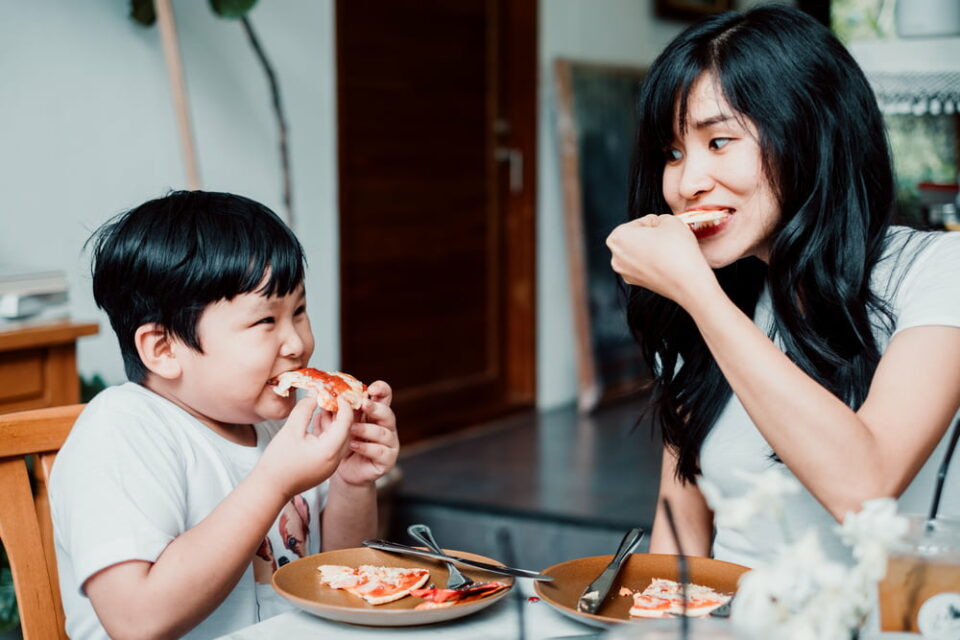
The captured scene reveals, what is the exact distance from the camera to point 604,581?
41.3 inches

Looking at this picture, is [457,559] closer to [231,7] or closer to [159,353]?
[159,353]

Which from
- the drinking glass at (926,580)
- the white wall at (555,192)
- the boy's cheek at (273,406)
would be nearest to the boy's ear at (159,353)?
the boy's cheek at (273,406)

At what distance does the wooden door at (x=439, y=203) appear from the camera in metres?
4.14

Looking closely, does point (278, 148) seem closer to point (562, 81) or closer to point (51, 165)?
point (51, 165)

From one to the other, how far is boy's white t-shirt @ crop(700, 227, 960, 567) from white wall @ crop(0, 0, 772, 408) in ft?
5.60

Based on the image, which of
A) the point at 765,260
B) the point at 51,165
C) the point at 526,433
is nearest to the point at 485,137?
the point at 526,433

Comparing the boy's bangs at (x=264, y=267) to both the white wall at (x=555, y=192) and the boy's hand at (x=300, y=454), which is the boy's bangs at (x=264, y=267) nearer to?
the boy's hand at (x=300, y=454)

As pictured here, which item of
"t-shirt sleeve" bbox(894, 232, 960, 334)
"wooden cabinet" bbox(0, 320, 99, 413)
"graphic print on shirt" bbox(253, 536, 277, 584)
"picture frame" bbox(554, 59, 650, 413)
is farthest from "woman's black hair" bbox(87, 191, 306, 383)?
"picture frame" bbox(554, 59, 650, 413)

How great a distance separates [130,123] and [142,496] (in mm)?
2221

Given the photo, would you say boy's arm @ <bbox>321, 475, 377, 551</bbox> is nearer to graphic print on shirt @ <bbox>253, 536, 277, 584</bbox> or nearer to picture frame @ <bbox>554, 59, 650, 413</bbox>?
graphic print on shirt @ <bbox>253, 536, 277, 584</bbox>

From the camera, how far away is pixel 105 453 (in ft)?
3.70

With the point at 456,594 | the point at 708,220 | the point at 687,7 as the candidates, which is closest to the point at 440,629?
the point at 456,594

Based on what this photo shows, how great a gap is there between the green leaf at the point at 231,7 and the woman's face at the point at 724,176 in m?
2.00

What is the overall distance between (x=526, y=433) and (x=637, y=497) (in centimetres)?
115
